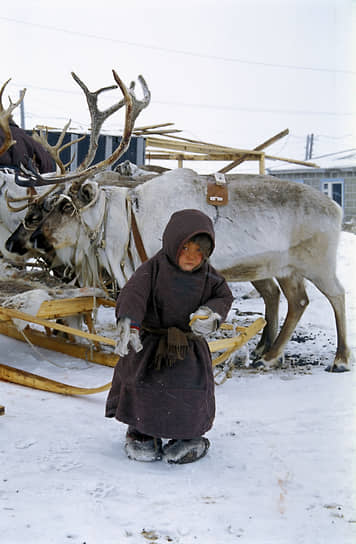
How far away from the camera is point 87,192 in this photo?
4.09 meters

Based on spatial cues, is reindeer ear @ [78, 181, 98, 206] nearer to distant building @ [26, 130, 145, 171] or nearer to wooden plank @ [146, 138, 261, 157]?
distant building @ [26, 130, 145, 171]

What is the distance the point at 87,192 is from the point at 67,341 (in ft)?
4.04

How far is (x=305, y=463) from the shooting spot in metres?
2.45

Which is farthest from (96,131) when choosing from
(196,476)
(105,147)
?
(105,147)

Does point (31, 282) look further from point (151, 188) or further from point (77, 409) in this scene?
point (77, 409)

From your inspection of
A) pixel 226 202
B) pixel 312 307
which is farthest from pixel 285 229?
pixel 312 307

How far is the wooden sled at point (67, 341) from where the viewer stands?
11.1 feet

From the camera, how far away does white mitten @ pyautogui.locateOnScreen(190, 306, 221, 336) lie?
241cm

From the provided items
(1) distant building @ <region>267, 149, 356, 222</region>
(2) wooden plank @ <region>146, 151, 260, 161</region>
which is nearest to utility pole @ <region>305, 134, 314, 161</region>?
(1) distant building @ <region>267, 149, 356, 222</region>

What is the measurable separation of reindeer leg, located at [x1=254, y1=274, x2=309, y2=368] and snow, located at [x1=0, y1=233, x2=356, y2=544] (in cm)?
60

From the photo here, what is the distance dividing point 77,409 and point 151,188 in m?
1.82

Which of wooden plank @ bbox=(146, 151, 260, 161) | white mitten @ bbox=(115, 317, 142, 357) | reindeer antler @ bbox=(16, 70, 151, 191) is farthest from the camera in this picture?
wooden plank @ bbox=(146, 151, 260, 161)

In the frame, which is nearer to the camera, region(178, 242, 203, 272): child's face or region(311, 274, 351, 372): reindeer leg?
region(178, 242, 203, 272): child's face

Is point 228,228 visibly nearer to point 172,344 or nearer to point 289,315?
point 289,315
